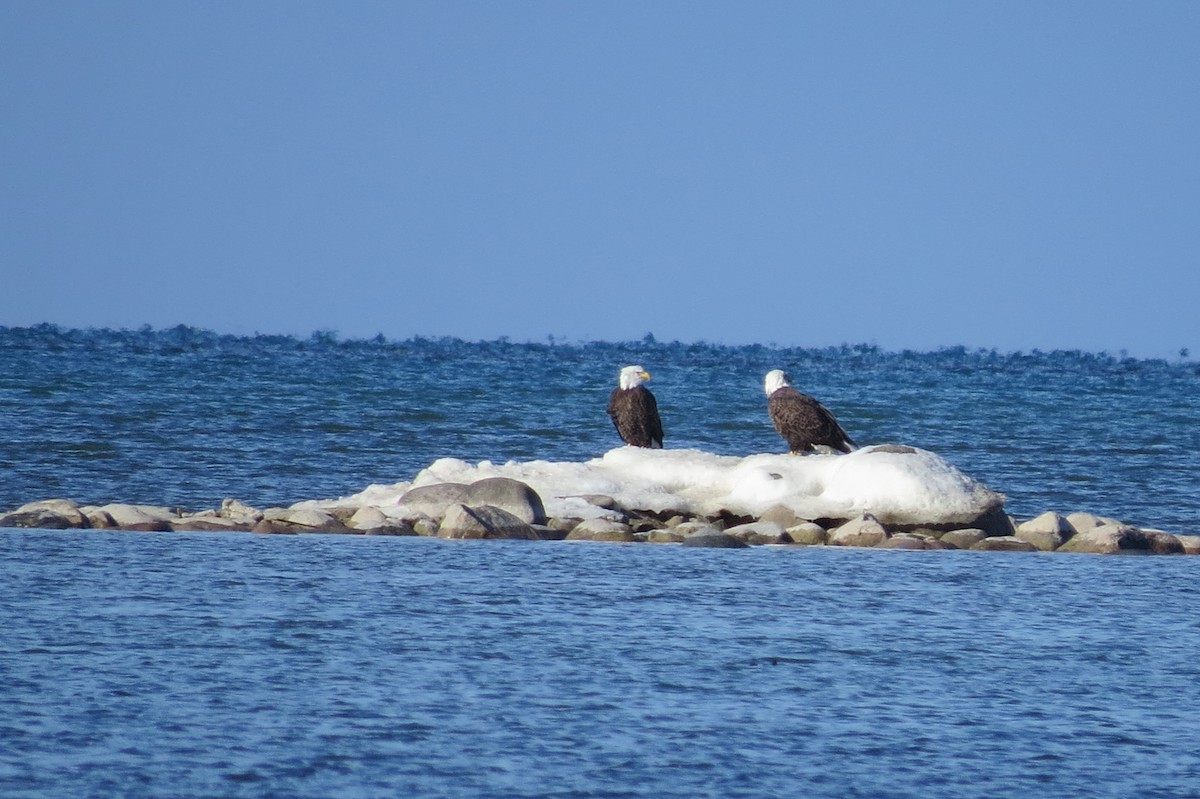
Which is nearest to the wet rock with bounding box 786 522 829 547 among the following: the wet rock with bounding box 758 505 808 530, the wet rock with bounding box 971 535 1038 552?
the wet rock with bounding box 758 505 808 530

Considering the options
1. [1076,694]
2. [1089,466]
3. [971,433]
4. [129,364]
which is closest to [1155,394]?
[971,433]

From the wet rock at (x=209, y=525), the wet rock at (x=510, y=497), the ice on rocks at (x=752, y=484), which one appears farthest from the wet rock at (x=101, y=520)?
the wet rock at (x=510, y=497)

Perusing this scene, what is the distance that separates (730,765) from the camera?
8.23 m

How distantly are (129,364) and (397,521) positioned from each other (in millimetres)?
53130

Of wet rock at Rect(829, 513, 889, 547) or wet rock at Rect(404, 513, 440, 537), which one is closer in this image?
wet rock at Rect(829, 513, 889, 547)

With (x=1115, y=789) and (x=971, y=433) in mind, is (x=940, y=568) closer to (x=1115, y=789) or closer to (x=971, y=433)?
(x=1115, y=789)

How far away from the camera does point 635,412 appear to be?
2072 cm

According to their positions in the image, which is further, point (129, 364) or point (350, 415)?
point (129, 364)

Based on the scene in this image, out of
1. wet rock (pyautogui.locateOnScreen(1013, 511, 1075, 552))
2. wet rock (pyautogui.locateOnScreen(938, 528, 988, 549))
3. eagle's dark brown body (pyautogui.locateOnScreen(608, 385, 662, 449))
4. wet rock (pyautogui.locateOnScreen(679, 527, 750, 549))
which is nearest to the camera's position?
wet rock (pyautogui.locateOnScreen(679, 527, 750, 549))

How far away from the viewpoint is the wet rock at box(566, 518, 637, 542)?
17938 mm

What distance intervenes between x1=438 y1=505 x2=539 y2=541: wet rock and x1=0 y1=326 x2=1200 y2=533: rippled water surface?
5.20m

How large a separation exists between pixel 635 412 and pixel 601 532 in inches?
Answer: 118

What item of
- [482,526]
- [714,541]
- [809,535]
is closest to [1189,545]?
[809,535]

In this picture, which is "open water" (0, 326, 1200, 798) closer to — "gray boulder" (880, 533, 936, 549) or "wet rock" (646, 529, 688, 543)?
"gray boulder" (880, 533, 936, 549)
